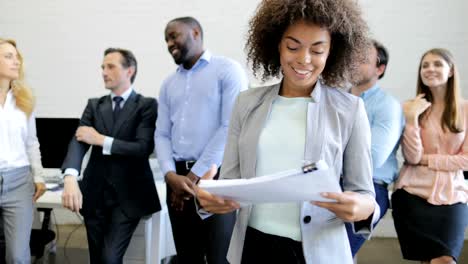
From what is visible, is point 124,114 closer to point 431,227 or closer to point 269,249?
point 269,249

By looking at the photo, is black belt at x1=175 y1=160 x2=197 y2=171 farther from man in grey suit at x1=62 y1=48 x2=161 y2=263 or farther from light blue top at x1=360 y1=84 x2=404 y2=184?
light blue top at x1=360 y1=84 x2=404 y2=184

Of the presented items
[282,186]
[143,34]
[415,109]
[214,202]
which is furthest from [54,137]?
[282,186]

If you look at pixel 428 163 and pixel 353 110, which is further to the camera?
pixel 428 163

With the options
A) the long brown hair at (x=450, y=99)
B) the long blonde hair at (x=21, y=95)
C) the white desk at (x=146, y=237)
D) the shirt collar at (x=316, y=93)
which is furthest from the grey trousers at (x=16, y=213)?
the long brown hair at (x=450, y=99)

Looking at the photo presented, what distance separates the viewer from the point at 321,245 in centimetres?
102

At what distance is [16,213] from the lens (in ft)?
7.57

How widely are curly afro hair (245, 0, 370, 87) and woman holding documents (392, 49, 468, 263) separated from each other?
1.14 meters

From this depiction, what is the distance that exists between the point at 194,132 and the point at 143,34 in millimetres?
2483

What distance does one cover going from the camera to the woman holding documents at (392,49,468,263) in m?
2.12

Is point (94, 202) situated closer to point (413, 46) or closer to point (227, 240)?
point (227, 240)

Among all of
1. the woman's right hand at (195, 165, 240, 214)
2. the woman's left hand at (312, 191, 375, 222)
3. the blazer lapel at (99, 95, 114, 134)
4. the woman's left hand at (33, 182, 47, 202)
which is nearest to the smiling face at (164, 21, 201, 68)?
the blazer lapel at (99, 95, 114, 134)

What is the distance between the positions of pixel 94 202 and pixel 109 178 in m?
0.17

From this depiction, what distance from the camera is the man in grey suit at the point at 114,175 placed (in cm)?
225

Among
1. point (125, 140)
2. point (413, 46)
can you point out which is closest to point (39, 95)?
point (125, 140)
